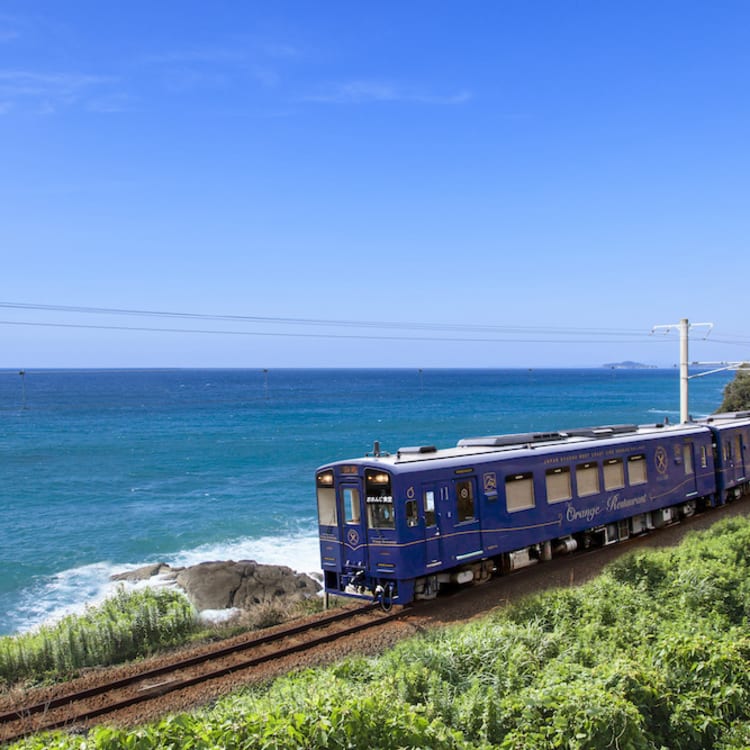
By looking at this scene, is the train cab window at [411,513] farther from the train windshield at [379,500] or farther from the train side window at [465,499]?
the train side window at [465,499]

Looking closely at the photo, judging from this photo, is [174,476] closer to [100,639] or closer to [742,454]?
[742,454]

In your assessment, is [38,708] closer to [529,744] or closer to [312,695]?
[312,695]

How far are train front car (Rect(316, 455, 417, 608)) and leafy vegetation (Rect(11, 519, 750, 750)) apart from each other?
3.09 metres

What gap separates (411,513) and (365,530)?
1060 mm

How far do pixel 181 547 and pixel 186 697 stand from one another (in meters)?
23.1

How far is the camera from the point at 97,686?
37.9 ft

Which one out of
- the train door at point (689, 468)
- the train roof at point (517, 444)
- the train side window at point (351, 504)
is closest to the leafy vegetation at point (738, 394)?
the train door at point (689, 468)

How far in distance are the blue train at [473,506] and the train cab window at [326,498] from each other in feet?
0.08

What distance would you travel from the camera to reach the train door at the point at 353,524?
47.2 ft

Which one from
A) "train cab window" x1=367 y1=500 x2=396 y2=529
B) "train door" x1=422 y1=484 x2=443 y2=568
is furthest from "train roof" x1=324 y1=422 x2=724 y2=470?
"train cab window" x1=367 y1=500 x2=396 y2=529

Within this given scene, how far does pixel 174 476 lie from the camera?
51344 millimetres

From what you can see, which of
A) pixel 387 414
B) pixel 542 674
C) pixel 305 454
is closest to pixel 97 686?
pixel 542 674

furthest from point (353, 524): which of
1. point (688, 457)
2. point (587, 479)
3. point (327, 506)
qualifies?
point (688, 457)

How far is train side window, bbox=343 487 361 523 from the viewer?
47.9 ft
